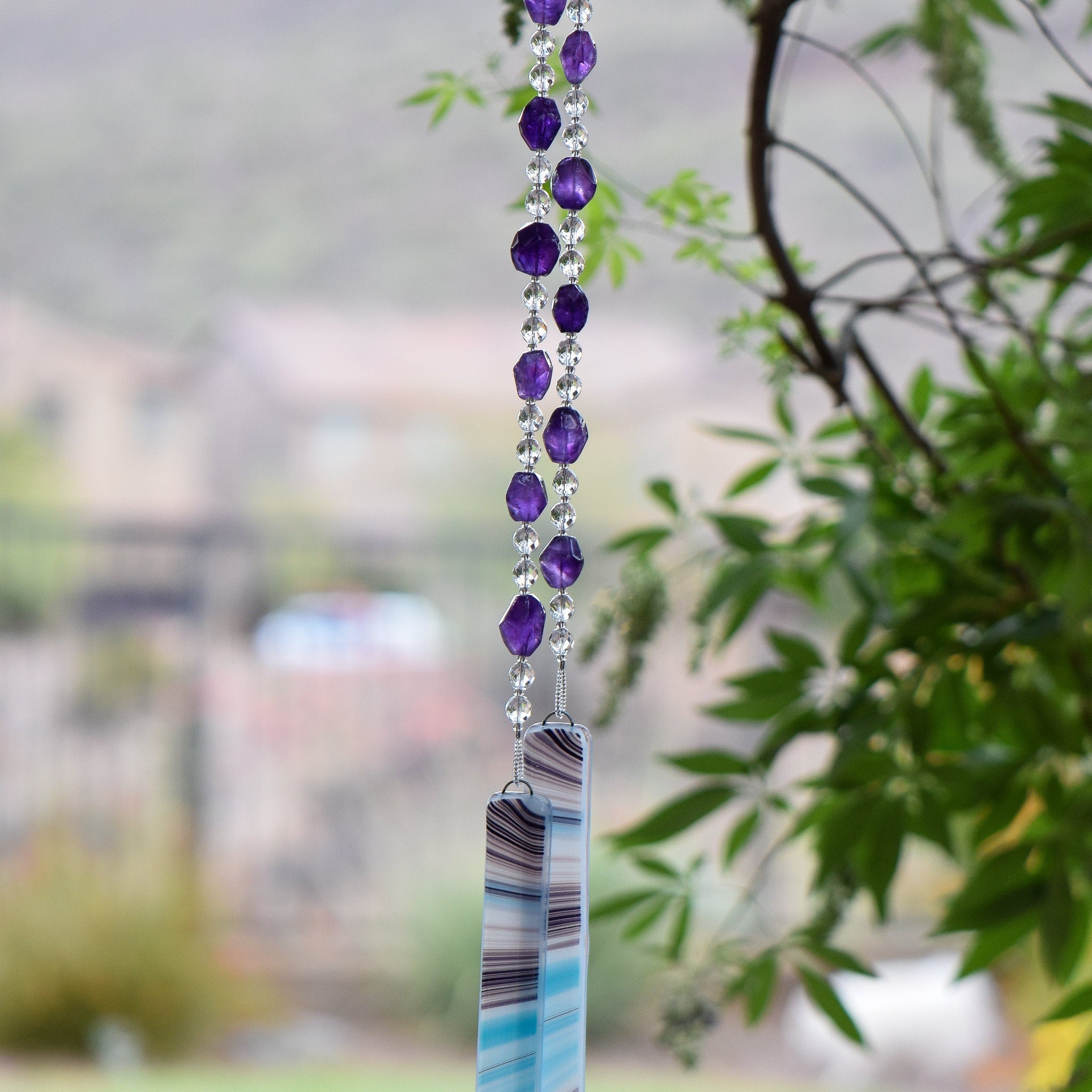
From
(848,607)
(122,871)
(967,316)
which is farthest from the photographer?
(848,607)

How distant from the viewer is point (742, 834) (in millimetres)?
613

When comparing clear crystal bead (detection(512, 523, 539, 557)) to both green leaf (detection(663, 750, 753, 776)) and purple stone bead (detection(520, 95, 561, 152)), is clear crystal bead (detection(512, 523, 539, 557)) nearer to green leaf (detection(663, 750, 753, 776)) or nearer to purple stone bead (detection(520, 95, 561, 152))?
purple stone bead (detection(520, 95, 561, 152))

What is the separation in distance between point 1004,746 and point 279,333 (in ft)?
18.3

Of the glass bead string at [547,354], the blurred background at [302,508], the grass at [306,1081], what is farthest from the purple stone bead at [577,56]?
the grass at [306,1081]

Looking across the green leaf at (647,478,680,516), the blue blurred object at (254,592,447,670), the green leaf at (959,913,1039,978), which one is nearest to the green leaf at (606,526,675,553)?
the green leaf at (647,478,680,516)

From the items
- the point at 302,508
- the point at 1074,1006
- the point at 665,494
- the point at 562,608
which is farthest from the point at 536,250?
the point at 302,508

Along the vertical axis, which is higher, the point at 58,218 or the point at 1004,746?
the point at 58,218

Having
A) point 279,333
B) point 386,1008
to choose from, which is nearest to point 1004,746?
point 386,1008

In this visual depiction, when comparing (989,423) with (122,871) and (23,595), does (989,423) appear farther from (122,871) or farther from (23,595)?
(23,595)

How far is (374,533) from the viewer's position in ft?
→ 17.1

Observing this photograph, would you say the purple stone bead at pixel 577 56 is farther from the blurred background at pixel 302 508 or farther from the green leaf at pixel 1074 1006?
the blurred background at pixel 302 508

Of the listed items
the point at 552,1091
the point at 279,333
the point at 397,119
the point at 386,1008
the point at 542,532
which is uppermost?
the point at 397,119

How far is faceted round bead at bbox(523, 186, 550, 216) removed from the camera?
0.34 m

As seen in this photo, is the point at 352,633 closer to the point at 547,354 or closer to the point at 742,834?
the point at 742,834
